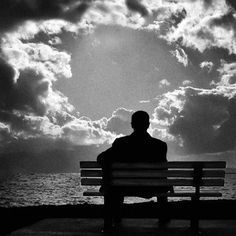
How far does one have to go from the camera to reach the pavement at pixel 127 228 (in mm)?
6758

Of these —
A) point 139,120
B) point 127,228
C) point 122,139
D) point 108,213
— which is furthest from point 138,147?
point 127,228

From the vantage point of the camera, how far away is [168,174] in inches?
253

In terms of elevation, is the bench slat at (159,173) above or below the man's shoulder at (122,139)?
below

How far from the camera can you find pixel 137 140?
7.11m

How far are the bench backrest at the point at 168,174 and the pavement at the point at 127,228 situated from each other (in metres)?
0.78

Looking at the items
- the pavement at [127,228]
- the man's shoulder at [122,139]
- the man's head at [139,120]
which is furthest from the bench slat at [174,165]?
the pavement at [127,228]

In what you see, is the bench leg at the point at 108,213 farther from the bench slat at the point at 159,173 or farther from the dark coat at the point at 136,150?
the dark coat at the point at 136,150

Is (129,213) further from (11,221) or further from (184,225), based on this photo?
(184,225)

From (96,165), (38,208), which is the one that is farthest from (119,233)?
(38,208)

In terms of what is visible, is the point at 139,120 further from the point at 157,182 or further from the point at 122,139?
the point at 157,182

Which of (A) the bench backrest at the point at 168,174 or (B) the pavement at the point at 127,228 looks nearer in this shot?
(A) the bench backrest at the point at 168,174

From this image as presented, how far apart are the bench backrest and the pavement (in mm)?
780

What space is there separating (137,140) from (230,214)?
5717 mm

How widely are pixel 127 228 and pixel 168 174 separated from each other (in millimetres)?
1412
